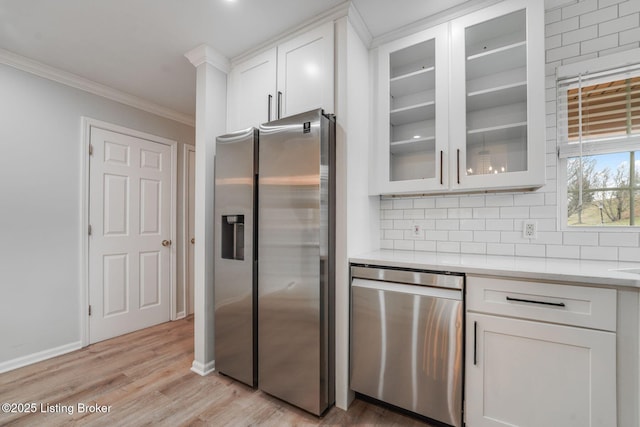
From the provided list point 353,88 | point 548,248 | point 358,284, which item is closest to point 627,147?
point 548,248

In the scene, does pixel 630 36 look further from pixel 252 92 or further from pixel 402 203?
pixel 252 92

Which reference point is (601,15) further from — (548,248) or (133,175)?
(133,175)

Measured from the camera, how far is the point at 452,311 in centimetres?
146

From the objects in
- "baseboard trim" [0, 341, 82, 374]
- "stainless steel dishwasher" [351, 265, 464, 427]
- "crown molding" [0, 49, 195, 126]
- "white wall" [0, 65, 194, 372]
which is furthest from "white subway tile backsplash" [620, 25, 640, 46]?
"baseboard trim" [0, 341, 82, 374]

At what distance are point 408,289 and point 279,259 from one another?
788 millimetres

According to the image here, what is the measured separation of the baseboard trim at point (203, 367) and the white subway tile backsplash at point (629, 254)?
2740 millimetres

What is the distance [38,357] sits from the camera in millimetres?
2359

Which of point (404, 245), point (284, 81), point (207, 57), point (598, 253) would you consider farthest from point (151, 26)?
point (598, 253)

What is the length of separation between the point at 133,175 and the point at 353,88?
2.52 meters

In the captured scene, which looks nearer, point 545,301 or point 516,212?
point 545,301

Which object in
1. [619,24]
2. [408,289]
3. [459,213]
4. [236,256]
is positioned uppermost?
[619,24]

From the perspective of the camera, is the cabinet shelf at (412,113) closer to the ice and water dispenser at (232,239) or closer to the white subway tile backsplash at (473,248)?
the white subway tile backsplash at (473,248)

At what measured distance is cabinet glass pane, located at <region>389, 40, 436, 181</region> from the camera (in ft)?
6.22

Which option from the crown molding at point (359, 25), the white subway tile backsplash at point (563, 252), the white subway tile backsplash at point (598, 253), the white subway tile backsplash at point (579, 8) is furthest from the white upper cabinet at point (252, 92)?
the white subway tile backsplash at point (598, 253)
